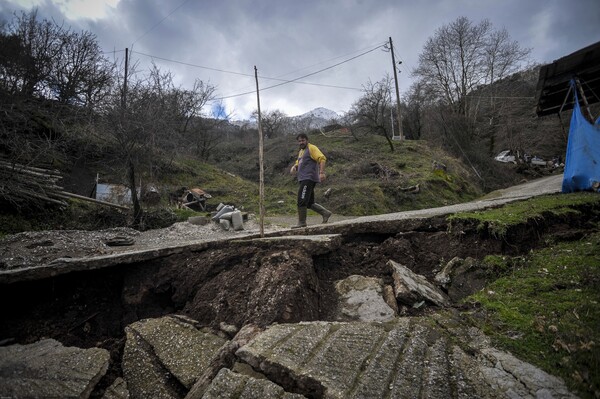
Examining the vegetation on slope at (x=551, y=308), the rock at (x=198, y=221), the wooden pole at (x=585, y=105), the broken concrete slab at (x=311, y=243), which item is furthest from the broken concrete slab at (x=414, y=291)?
the wooden pole at (x=585, y=105)

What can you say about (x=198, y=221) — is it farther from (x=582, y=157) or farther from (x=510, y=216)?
(x=582, y=157)

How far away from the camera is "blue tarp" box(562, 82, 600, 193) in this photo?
18.6 feet

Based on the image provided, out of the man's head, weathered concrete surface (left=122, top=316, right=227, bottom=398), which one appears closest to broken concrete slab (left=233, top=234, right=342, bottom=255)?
weathered concrete surface (left=122, top=316, right=227, bottom=398)

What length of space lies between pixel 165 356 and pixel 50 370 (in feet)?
2.87

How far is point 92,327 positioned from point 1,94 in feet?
26.9

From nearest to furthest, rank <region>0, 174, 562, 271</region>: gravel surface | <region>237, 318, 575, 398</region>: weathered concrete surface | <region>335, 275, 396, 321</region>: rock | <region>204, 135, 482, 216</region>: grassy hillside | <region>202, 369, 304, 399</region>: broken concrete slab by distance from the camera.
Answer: <region>237, 318, 575, 398</region>: weathered concrete surface, <region>202, 369, 304, 399</region>: broken concrete slab, <region>335, 275, 396, 321</region>: rock, <region>0, 174, 562, 271</region>: gravel surface, <region>204, 135, 482, 216</region>: grassy hillside

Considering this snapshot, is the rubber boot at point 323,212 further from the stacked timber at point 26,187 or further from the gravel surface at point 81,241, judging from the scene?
the stacked timber at point 26,187

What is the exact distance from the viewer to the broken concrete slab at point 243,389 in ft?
5.00

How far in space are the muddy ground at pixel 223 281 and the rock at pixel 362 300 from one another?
0.11m

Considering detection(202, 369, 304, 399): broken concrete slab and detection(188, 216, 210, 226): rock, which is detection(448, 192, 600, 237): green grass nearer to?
detection(202, 369, 304, 399): broken concrete slab

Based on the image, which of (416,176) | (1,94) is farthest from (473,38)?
(1,94)

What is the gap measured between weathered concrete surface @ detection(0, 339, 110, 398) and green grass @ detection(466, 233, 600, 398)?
291cm

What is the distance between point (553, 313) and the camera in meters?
1.92

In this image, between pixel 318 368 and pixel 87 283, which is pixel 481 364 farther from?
pixel 87 283
